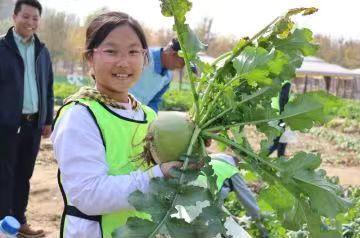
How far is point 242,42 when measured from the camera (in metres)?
1.65

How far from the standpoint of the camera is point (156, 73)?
14.3ft

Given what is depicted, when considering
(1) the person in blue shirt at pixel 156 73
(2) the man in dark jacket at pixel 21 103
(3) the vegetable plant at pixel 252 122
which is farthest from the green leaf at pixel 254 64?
(2) the man in dark jacket at pixel 21 103

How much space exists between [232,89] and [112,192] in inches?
19.2

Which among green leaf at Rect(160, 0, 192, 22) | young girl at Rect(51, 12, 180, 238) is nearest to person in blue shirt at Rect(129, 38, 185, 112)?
young girl at Rect(51, 12, 180, 238)

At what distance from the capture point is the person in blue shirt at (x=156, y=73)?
13.9 ft

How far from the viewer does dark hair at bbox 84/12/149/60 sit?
1.82 metres

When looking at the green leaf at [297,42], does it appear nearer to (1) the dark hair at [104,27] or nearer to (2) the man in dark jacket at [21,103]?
(1) the dark hair at [104,27]

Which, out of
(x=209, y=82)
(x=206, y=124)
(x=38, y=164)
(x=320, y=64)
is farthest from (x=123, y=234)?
(x=320, y=64)

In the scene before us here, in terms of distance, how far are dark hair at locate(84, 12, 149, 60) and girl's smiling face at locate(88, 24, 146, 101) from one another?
0.05ft

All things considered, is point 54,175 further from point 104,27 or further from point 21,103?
point 104,27

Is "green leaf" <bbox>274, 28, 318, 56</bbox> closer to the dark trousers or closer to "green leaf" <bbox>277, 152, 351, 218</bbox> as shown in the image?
"green leaf" <bbox>277, 152, 351, 218</bbox>

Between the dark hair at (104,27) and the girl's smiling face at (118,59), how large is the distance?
16 millimetres

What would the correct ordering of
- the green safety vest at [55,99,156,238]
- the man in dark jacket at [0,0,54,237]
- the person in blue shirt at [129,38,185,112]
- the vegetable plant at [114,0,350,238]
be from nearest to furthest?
the vegetable plant at [114,0,350,238]
the green safety vest at [55,99,156,238]
the person in blue shirt at [129,38,185,112]
the man in dark jacket at [0,0,54,237]

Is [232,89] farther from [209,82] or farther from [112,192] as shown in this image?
[112,192]
